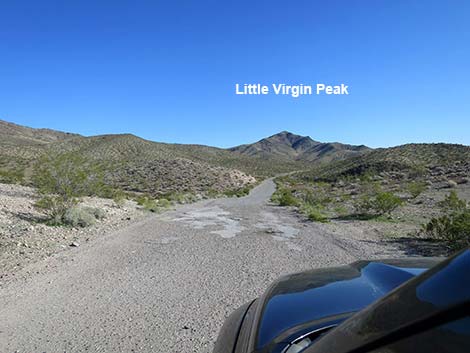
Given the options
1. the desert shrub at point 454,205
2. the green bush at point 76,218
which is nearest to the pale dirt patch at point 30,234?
the green bush at point 76,218

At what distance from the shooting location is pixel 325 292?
7.14ft

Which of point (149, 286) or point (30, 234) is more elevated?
point (30, 234)

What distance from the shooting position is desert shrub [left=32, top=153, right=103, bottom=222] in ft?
42.9

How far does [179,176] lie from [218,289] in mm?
47692

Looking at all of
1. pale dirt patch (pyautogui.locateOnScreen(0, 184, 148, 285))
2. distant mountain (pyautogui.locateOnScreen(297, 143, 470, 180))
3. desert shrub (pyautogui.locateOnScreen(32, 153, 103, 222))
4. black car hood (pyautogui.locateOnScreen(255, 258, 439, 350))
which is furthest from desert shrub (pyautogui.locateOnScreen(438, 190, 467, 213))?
distant mountain (pyautogui.locateOnScreen(297, 143, 470, 180))

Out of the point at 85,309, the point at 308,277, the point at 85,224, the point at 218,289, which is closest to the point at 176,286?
the point at 218,289

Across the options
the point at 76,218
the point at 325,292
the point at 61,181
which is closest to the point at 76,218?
the point at 76,218

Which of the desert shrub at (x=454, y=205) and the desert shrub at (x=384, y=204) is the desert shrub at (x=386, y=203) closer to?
the desert shrub at (x=384, y=204)

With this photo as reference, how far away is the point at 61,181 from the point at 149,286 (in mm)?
9839

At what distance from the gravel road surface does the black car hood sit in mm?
2174

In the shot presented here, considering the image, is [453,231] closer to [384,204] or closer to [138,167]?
[384,204]

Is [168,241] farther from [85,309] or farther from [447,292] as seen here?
[447,292]

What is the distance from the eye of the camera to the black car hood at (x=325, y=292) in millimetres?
1837

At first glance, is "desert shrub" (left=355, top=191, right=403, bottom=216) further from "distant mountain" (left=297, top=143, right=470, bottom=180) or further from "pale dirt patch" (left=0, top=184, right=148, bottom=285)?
"distant mountain" (left=297, top=143, right=470, bottom=180)
